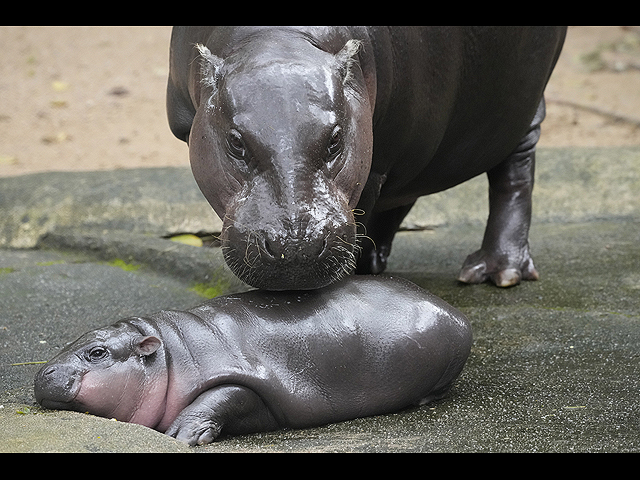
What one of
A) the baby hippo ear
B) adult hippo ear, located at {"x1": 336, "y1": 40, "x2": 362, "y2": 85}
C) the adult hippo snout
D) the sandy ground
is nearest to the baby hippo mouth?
the adult hippo snout

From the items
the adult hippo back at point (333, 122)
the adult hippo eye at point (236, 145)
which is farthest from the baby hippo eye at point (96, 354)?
the adult hippo eye at point (236, 145)

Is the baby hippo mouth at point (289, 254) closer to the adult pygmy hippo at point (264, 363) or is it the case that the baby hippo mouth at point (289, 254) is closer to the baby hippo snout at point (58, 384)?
the adult pygmy hippo at point (264, 363)

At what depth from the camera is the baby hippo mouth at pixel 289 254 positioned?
3180mm

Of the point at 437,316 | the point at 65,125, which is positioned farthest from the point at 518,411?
the point at 65,125

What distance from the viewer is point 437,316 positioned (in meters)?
3.61

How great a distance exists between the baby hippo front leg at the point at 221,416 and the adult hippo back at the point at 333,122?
1.33 feet

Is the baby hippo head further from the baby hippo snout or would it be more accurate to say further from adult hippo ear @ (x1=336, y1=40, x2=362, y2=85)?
adult hippo ear @ (x1=336, y1=40, x2=362, y2=85)

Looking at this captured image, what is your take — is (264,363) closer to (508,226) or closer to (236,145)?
(236,145)

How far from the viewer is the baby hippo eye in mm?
3297

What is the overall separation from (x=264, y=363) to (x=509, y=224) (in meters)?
2.46

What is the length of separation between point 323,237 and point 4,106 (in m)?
10.2

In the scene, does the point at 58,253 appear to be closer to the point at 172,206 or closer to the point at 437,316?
the point at 172,206

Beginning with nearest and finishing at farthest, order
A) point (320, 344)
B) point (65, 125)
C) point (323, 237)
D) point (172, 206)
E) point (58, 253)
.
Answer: point (323, 237), point (320, 344), point (58, 253), point (172, 206), point (65, 125)

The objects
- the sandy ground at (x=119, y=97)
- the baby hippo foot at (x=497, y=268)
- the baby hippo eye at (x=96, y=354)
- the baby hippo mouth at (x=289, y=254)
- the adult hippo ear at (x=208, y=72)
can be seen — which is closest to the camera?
the baby hippo mouth at (x=289, y=254)
